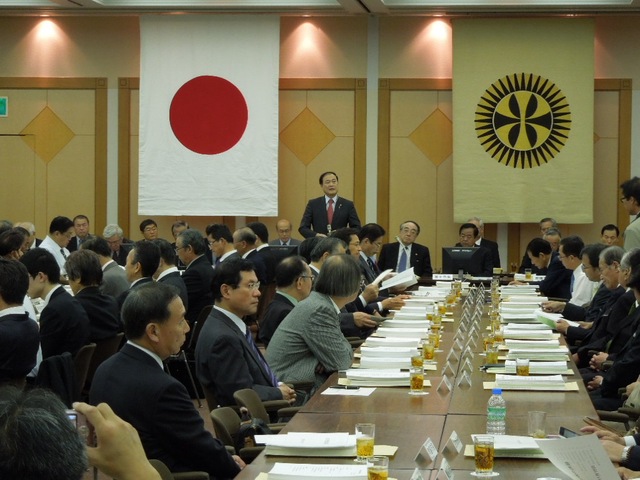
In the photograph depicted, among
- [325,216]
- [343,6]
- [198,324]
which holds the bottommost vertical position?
[198,324]

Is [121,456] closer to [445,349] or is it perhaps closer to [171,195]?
[445,349]

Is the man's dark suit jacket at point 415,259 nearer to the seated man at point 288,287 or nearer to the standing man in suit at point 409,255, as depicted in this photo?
the standing man in suit at point 409,255

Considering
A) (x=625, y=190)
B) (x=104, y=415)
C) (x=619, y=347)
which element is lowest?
(x=619, y=347)

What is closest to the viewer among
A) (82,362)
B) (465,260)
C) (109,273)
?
(82,362)

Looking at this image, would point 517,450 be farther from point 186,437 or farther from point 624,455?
point 186,437

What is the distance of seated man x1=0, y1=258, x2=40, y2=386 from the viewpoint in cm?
480

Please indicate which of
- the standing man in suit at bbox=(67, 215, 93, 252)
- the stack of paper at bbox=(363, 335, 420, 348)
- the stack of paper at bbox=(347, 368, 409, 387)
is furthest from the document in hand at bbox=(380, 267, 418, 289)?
the standing man in suit at bbox=(67, 215, 93, 252)

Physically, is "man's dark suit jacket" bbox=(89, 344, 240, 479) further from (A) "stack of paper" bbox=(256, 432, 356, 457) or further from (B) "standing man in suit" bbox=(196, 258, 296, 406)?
(B) "standing man in suit" bbox=(196, 258, 296, 406)

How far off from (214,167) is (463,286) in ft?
15.2

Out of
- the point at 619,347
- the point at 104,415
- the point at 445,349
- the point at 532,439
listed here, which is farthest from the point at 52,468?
the point at 619,347

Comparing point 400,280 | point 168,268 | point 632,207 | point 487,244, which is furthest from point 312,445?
point 487,244

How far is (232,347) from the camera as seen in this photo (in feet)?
15.3

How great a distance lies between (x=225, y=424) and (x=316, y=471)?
2.99 ft

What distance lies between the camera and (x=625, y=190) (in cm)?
845
